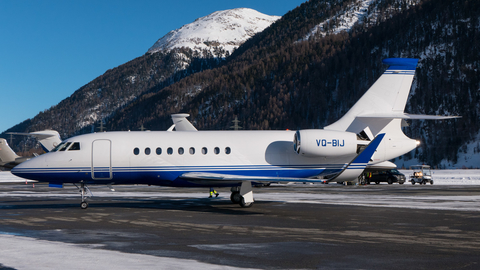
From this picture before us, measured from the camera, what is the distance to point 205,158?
20906 mm

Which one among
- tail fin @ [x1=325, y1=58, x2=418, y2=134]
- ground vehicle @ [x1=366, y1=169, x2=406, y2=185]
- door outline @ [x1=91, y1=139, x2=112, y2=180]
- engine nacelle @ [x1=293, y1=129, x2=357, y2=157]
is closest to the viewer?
engine nacelle @ [x1=293, y1=129, x2=357, y2=157]

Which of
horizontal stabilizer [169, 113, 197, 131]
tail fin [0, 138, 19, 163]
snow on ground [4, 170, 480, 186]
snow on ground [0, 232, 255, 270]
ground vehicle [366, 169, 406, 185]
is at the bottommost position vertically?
snow on ground [4, 170, 480, 186]

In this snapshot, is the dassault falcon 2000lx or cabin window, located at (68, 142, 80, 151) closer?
the dassault falcon 2000lx

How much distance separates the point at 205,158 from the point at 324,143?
536 centimetres

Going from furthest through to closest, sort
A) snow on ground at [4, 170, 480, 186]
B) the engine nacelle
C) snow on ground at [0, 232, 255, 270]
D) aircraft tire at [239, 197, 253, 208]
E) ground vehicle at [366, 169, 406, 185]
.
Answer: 1. ground vehicle at [366, 169, 406, 185]
2. snow on ground at [4, 170, 480, 186]
3. the engine nacelle
4. aircraft tire at [239, 197, 253, 208]
5. snow on ground at [0, 232, 255, 270]

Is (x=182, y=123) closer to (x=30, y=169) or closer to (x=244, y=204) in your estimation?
(x=30, y=169)

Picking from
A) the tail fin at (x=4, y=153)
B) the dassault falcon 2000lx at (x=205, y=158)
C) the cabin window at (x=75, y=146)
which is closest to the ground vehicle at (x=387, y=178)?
the dassault falcon 2000lx at (x=205, y=158)

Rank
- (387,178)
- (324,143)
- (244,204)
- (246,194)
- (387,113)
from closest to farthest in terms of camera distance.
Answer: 1. (246,194)
2. (244,204)
3. (324,143)
4. (387,113)
5. (387,178)

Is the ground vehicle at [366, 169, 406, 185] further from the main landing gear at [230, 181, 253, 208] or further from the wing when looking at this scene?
the main landing gear at [230, 181, 253, 208]

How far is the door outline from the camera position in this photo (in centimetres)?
2062

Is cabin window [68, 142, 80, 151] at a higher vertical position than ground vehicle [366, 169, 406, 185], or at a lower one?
higher

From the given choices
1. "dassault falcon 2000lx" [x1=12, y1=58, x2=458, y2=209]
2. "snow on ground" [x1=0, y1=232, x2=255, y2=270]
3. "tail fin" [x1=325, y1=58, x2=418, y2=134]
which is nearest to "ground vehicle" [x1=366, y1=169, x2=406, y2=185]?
"tail fin" [x1=325, y1=58, x2=418, y2=134]

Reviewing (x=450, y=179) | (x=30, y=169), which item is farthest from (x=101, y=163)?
(x=450, y=179)

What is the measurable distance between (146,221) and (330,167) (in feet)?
30.1
